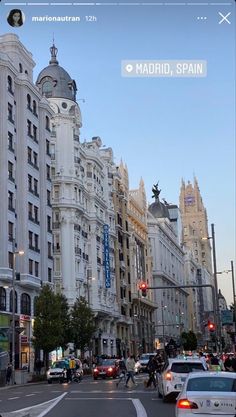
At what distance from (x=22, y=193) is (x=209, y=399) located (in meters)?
47.2

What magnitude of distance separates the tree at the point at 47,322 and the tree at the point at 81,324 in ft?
31.3

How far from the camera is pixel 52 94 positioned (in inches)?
3278

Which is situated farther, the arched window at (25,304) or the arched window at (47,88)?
the arched window at (47,88)

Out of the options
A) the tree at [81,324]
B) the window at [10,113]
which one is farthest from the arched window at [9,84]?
the tree at [81,324]

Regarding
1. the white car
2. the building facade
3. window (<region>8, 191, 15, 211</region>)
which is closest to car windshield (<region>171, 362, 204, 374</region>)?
the white car

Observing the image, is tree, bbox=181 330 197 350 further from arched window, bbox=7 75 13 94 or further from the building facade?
arched window, bbox=7 75 13 94

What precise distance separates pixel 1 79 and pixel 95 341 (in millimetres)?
40634

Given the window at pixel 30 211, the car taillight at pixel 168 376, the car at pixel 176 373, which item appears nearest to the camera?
the car at pixel 176 373

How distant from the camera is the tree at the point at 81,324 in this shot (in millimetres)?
64625

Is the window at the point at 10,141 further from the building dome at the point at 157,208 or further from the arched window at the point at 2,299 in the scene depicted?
the building dome at the point at 157,208

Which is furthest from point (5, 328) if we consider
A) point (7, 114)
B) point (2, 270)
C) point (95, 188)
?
point (95, 188)

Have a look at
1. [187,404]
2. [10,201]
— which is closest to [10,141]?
[10,201]

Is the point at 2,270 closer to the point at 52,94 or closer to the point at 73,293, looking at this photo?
the point at 73,293

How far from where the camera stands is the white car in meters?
12.1
